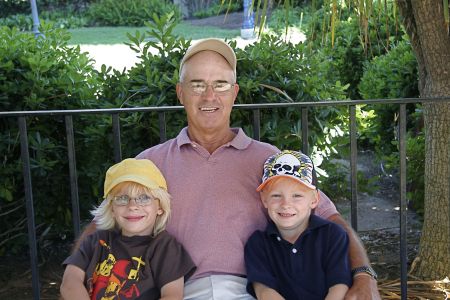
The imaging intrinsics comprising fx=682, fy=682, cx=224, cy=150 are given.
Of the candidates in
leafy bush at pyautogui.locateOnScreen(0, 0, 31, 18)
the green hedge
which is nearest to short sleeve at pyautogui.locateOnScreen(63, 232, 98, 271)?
the green hedge

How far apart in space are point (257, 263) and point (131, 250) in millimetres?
446

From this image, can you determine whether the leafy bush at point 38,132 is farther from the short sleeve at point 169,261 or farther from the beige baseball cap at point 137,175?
the short sleeve at point 169,261

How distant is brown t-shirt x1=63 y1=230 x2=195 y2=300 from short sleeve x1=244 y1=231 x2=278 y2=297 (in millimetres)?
206

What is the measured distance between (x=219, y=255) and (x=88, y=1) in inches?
1143

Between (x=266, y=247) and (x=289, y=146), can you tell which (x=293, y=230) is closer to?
(x=266, y=247)

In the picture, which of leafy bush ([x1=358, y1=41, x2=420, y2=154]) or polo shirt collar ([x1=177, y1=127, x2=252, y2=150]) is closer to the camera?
polo shirt collar ([x1=177, y1=127, x2=252, y2=150])

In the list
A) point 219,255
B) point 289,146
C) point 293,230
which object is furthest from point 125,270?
point 289,146

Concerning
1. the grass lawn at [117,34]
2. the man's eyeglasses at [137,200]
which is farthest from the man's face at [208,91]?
the grass lawn at [117,34]

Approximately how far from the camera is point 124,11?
90.5ft

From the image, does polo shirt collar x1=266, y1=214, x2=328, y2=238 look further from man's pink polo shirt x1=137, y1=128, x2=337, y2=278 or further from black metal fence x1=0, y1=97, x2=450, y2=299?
black metal fence x1=0, y1=97, x2=450, y2=299

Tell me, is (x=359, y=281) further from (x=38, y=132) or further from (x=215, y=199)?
(x=38, y=132)

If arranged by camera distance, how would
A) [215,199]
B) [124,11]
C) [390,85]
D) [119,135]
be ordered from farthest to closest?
[124,11], [390,85], [119,135], [215,199]

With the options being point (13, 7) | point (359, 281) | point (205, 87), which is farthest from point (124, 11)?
point (359, 281)

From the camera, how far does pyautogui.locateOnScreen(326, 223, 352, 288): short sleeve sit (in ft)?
7.55
